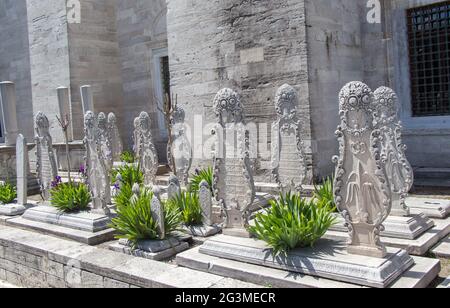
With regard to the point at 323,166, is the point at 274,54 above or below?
above

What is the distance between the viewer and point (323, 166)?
26.4ft

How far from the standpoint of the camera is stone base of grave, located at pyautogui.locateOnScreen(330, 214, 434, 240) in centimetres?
464

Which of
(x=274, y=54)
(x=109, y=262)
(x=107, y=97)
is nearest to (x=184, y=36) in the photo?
(x=274, y=54)

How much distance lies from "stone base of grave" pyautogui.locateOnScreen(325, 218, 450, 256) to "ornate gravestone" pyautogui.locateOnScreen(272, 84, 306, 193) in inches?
38.3

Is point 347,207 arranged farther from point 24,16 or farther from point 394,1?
point 24,16

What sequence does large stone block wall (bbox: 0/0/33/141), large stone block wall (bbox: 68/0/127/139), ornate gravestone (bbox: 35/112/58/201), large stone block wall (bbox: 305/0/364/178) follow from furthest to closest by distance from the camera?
large stone block wall (bbox: 0/0/33/141), large stone block wall (bbox: 68/0/127/139), large stone block wall (bbox: 305/0/364/178), ornate gravestone (bbox: 35/112/58/201)

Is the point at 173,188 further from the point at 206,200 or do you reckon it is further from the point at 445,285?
the point at 445,285

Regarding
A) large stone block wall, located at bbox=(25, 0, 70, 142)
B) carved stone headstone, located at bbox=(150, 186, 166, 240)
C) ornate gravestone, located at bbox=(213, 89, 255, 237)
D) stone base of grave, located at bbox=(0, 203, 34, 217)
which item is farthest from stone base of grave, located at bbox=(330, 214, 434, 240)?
large stone block wall, located at bbox=(25, 0, 70, 142)

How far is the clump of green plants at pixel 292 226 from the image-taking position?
4.03 meters

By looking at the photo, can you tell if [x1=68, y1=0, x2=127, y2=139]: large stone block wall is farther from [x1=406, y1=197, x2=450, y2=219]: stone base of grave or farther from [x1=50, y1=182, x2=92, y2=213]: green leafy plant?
[x1=406, y1=197, x2=450, y2=219]: stone base of grave

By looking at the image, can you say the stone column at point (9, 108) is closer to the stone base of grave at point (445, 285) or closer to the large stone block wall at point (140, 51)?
the large stone block wall at point (140, 51)

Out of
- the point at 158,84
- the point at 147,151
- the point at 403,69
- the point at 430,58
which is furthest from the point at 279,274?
the point at 158,84

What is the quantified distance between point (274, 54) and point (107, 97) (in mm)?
7391

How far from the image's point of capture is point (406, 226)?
470 centimetres
